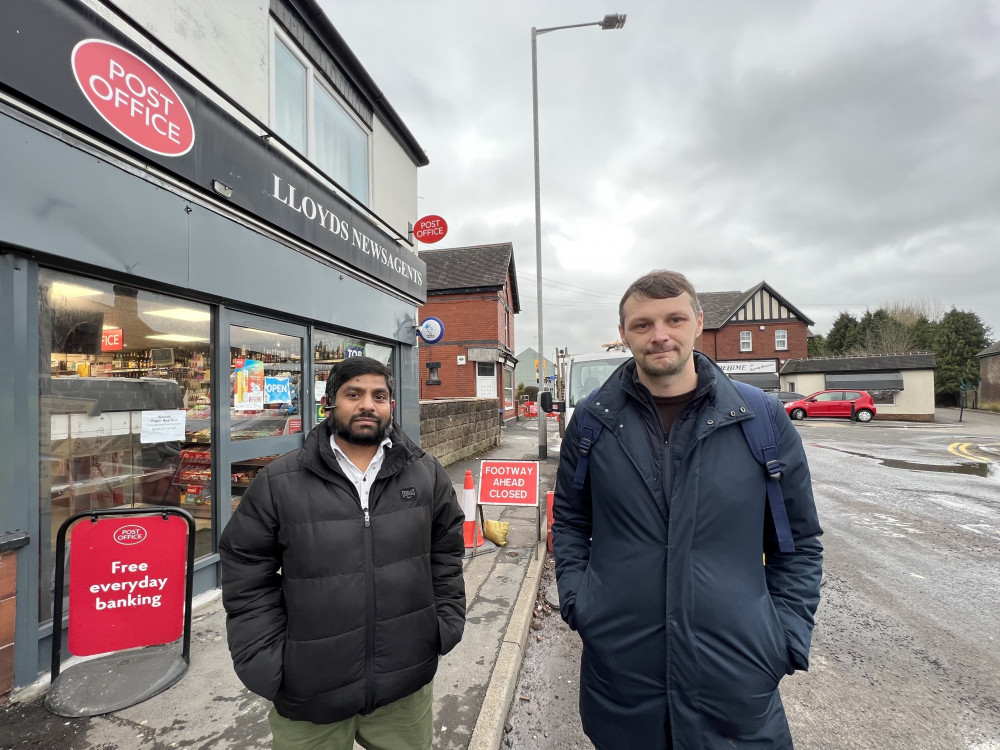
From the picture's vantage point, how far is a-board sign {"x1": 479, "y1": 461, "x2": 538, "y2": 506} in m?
5.68

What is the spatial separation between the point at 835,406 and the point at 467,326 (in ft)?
66.7

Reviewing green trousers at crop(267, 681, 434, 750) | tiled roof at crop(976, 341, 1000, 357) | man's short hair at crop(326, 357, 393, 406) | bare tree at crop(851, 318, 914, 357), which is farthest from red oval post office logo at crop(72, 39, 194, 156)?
bare tree at crop(851, 318, 914, 357)

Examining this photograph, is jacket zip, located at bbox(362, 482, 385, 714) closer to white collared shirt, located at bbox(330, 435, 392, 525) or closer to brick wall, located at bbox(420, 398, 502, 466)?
white collared shirt, located at bbox(330, 435, 392, 525)

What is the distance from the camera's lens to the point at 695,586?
1.57 m

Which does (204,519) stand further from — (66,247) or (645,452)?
(645,452)

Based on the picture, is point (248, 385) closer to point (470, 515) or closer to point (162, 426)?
point (162, 426)

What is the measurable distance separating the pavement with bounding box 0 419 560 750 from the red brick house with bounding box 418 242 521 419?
17070 mm

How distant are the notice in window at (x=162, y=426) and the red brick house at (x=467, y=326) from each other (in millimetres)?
16759

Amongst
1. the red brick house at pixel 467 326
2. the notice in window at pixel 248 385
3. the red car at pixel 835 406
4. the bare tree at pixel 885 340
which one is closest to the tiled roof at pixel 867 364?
the red car at pixel 835 406

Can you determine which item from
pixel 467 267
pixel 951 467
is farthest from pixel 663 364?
pixel 467 267

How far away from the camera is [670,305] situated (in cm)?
177

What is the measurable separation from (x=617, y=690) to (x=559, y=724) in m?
1.39

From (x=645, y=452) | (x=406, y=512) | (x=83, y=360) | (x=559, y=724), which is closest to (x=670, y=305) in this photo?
(x=645, y=452)

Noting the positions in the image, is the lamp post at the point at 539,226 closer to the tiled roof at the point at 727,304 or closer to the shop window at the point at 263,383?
the shop window at the point at 263,383
